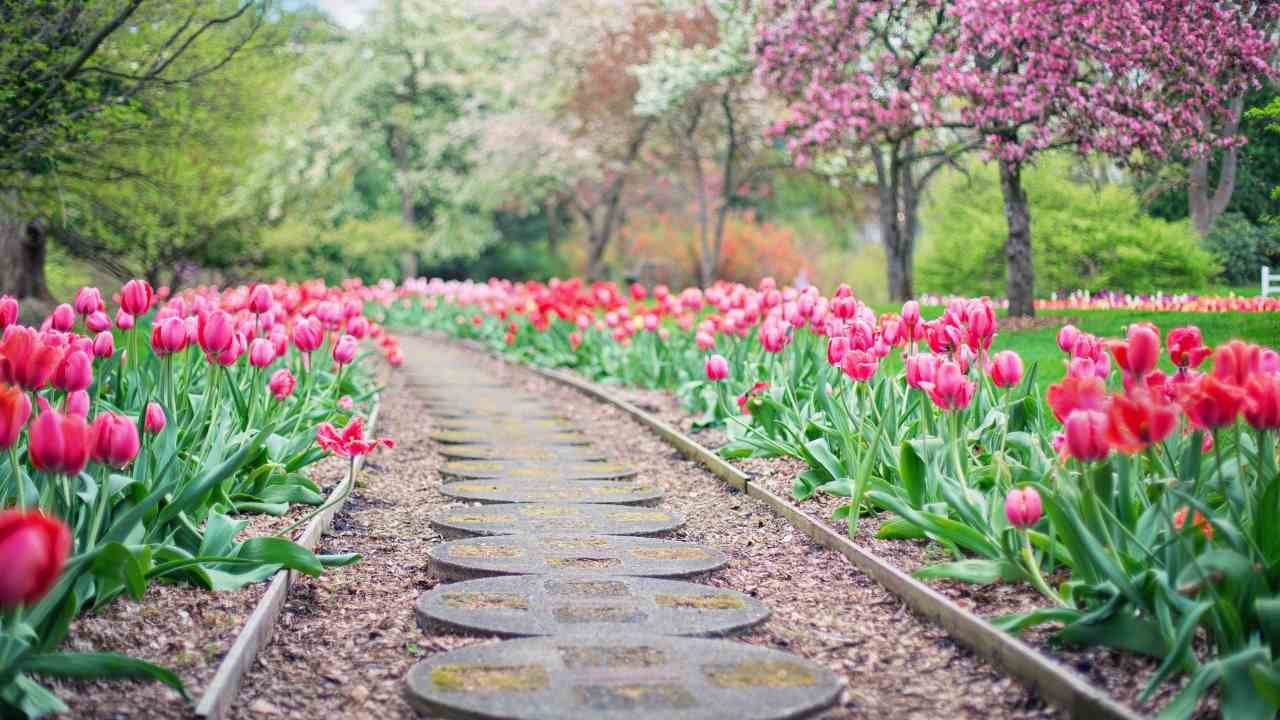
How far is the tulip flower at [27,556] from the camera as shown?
2.18 meters

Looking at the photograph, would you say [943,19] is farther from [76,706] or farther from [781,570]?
[76,706]

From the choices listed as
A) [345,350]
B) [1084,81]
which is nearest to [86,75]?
[345,350]

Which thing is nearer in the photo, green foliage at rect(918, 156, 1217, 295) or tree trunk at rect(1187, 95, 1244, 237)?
tree trunk at rect(1187, 95, 1244, 237)

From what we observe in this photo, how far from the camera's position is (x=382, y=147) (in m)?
35.5

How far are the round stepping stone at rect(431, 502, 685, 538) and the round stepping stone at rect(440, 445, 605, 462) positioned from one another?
5.92ft

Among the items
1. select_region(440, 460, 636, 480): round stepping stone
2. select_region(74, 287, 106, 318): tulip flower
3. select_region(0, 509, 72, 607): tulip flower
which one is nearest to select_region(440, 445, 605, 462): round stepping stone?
select_region(440, 460, 636, 480): round stepping stone

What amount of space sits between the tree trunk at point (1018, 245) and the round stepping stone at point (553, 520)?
8.29 metres

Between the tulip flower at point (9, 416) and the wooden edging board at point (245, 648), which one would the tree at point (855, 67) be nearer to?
the wooden edging board at point (245, 648)

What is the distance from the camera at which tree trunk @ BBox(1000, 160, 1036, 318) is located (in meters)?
13.2

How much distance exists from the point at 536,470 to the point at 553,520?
1.68m

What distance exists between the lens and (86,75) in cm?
859

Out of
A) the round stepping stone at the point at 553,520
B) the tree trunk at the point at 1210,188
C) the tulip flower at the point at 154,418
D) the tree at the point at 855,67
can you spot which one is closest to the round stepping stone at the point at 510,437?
the round stepping stone at the point at 553,520

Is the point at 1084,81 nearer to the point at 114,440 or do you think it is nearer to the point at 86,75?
the point at 86,75

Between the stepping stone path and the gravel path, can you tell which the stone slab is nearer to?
the stepping stone path
